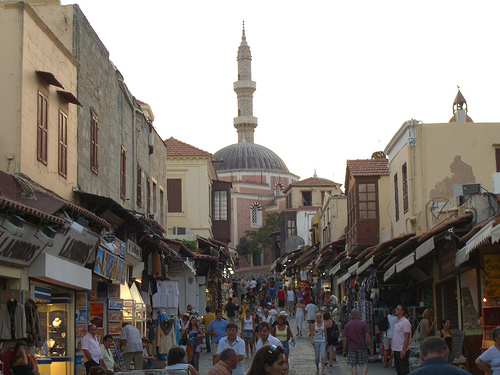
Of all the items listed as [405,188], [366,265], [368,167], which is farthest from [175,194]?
[366,265]

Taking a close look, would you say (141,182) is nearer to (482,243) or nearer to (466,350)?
(466,350)

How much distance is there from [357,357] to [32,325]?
6280 millimetres

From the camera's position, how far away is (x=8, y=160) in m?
14.1

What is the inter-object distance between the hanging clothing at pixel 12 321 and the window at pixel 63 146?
174 inches

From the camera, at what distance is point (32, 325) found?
509 inches

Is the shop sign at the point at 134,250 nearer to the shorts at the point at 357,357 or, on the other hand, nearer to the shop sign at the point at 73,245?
the shop sign at the point at 73,245

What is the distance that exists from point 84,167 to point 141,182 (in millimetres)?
7090

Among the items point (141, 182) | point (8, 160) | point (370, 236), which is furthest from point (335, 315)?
point (8, 160)

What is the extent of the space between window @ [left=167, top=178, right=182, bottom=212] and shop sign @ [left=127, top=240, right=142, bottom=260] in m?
16.7

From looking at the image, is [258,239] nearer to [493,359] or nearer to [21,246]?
[21,246]

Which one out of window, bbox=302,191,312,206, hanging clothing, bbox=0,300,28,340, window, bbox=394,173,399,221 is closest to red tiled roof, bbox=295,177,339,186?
window, bbox=302,191,312,206

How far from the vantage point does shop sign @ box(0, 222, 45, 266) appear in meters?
12.1

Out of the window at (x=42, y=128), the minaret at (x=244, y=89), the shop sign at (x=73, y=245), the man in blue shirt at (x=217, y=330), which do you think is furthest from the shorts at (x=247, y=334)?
the minaret at (x=244, y=89)

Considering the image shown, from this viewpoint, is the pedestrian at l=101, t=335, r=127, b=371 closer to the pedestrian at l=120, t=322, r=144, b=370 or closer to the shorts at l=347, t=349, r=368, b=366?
the pedestrian at l=120, t=322, r=144, b=370
